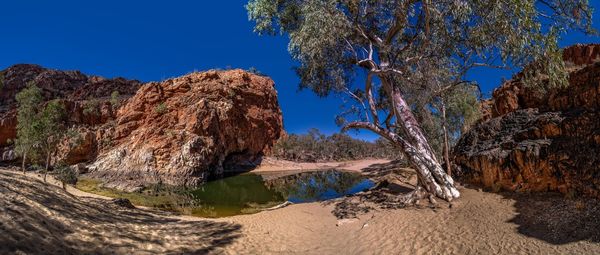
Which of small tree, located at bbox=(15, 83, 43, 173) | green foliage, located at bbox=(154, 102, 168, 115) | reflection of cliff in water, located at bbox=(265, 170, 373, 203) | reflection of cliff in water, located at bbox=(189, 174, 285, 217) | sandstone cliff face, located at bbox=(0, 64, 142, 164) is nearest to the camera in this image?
reflection of cliff in water, located at bbox=(189, 174, 285, 217)

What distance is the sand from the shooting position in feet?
18.7

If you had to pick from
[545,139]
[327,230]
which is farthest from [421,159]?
[327,230]

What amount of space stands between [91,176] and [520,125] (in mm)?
32753

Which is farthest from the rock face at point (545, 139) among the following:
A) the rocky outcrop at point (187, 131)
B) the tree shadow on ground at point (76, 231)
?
the rocky outcrop at point (187, 131)

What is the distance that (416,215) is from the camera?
384 inches

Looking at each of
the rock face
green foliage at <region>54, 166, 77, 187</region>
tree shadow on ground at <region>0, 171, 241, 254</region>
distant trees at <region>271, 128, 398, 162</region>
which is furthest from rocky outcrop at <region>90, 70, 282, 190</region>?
the rock face

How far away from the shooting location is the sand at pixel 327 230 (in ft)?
18.7

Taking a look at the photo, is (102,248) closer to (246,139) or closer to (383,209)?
(383,209)

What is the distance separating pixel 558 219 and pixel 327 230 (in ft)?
20.1

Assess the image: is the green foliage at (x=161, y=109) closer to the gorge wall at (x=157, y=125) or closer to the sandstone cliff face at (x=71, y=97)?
the gorge wall at (x=157, y=125)

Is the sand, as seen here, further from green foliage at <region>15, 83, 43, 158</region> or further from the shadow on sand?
green foliage at <region>15, 83, 43, 158</region>

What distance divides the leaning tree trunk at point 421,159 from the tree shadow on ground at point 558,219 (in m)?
2.58

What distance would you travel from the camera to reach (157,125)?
35469 mm

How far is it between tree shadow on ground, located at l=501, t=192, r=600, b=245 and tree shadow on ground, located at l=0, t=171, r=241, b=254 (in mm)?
7538
